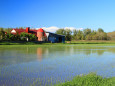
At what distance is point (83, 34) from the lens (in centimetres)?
10562

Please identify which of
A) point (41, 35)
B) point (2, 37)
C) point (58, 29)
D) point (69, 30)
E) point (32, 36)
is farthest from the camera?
point (58, 29)

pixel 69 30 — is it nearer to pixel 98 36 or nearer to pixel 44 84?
pixel 98 36

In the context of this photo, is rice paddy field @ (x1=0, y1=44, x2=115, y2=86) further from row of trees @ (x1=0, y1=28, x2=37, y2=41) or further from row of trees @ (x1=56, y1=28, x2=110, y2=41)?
row of trees @ (x1=56, y1=28, x2=110, y2=41)

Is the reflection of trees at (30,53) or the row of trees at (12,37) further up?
the row of trees at (12,37)

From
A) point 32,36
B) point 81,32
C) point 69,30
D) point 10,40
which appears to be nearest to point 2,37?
point 10,40

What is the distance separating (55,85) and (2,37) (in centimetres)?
3821

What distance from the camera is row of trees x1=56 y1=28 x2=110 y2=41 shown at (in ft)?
306

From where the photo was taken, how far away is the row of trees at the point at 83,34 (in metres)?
93.1

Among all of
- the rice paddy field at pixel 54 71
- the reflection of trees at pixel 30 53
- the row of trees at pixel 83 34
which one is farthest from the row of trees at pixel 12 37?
the row of trees at pixel 83 34

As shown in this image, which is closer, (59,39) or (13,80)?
(13,80)

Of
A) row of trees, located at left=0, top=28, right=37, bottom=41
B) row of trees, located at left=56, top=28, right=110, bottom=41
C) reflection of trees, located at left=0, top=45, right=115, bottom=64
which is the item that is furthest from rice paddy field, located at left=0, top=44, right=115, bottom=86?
row of trees, located at left=56, top=28, right=110, bottom=41

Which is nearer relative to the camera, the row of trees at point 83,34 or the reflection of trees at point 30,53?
the reflection of trees at point 30,53

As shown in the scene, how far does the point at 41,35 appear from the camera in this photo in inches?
2206

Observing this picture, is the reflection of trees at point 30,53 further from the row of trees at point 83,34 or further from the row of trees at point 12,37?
the row of trees at point 83,34
